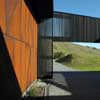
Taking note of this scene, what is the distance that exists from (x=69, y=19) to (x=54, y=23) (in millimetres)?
1558

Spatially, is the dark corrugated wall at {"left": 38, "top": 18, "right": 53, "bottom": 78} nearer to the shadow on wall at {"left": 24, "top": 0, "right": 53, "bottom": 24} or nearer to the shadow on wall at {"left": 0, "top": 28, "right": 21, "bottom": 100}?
the shadow on wall at {"left": 24, "top": 0, "right": 53, "bottom": 24}

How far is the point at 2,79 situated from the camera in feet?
18.6

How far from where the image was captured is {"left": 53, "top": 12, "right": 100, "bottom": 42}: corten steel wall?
19938 millimetres

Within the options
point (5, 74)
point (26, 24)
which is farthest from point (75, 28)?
point (5, 74)

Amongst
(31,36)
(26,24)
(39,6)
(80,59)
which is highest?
(39,6)

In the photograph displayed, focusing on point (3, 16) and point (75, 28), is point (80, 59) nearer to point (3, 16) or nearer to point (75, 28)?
point (75, 28)

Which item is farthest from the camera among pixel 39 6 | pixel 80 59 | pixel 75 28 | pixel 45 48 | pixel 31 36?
pixel 80 59

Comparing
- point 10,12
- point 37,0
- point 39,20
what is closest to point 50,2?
point 37,0

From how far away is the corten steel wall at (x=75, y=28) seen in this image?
Answer: 1994 centimetres

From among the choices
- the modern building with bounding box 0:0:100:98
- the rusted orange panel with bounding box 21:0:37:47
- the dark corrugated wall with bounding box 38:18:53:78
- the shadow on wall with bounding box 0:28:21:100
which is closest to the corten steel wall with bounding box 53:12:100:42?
the modern building with bounding box 0:0:100:98

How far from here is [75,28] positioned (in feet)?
69.1

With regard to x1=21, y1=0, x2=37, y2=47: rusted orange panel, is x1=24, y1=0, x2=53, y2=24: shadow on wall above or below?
above

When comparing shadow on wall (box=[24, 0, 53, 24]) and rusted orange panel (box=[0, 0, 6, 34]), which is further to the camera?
shadow on wall (box=[24, 0, 53, 24])

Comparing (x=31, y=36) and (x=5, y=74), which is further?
(x=31, y=36)
